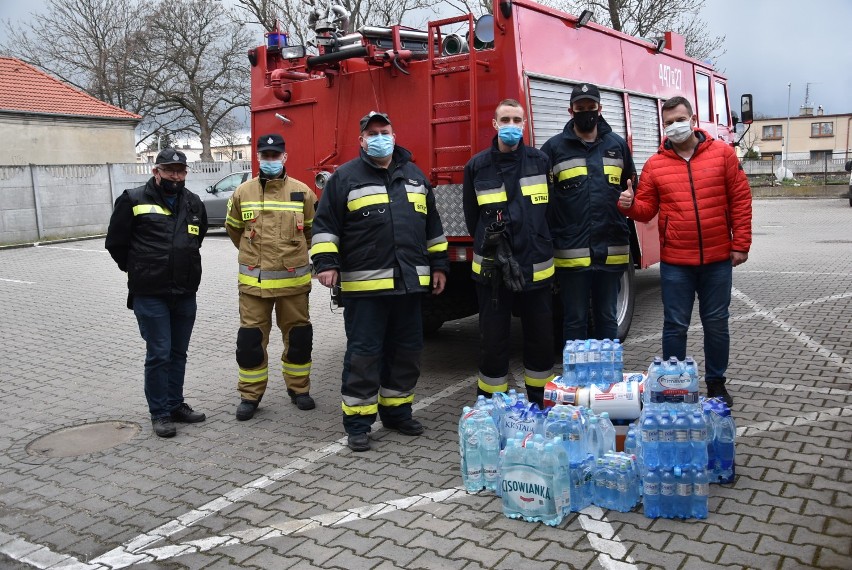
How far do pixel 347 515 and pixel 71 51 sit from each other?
43.3 meters

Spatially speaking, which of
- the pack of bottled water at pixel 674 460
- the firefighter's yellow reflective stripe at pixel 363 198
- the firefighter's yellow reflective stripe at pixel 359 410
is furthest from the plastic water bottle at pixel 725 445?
the firefighter's yellow reflective stripe at pixel 363 198

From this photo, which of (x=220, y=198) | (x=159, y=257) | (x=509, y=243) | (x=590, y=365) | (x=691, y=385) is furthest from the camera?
(x=220, y=198)

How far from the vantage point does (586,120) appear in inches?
205

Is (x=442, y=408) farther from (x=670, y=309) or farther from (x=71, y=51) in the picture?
(x=71, y=51)

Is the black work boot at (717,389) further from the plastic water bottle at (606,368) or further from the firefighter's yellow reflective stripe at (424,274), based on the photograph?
the firefighter's yellow reflective stripe at (424,274)

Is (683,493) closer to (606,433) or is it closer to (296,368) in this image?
(606,433)

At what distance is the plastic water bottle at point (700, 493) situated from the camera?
141 inches

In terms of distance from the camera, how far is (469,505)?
3.92m

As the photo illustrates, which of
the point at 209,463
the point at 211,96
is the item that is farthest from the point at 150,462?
the point at 211,96

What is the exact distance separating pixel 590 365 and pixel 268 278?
2.35m

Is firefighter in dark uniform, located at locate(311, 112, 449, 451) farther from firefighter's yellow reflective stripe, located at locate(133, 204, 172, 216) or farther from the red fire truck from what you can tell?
firefighter's yellow reflective stripe, located at locate(133, 204, 172, 216)

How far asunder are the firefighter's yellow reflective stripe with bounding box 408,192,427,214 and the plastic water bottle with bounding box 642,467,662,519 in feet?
7.19

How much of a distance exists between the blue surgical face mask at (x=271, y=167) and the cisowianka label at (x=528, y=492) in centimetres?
280

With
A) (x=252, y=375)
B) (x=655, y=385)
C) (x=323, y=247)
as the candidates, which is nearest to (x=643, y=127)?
(x=655, y=385)
